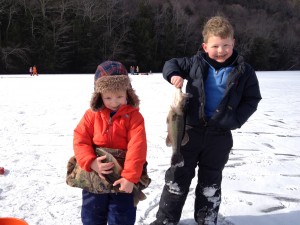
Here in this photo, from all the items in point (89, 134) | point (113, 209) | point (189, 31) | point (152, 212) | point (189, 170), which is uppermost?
point (189, 31)

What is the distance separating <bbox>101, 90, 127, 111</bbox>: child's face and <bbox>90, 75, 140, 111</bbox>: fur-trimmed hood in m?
0.03

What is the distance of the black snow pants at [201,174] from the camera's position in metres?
2.87

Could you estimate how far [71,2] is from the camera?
145 ft

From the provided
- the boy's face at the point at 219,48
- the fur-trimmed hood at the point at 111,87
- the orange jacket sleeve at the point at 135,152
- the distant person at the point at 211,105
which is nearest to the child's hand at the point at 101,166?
the orange jacket sleeve at the point at 135,152

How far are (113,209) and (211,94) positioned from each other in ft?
4.01

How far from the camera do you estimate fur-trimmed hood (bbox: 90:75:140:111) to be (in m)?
2.46

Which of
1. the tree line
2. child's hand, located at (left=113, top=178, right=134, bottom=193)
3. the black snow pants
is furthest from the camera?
the tree line

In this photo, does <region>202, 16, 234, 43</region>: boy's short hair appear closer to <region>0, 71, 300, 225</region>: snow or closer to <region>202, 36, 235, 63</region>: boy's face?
<region>202, 36, 235, 63</region>: boy's face

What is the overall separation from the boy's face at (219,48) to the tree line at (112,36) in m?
38.4

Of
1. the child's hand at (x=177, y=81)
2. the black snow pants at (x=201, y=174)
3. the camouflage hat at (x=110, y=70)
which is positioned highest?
the camouflage hat at (x=110, y=70)

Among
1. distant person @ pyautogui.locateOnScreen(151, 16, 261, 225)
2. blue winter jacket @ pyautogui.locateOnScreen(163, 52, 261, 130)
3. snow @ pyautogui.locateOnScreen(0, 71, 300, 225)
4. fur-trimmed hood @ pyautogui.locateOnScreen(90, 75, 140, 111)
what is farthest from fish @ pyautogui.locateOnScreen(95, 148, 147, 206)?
snow @ pyautogui.locateOnScreen(0, 71, 300, 225)

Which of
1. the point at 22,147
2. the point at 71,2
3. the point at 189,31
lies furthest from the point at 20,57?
the point at 22,147

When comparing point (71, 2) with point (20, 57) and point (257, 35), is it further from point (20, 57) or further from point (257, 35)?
point (257, 35)

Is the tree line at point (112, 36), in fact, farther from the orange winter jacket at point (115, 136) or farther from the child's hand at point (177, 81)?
the child's hand at point (177, 81)
